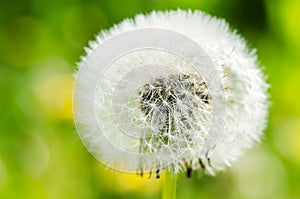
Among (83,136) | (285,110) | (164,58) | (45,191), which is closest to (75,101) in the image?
(83,136)

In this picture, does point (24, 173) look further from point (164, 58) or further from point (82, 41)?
point (164, 58)

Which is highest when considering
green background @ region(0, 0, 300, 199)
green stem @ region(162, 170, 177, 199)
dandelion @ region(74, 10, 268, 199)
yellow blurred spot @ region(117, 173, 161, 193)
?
green background @ region(0, 0, 300, 199)

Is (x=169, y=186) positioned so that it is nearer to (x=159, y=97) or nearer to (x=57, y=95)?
(x=159, y=97)

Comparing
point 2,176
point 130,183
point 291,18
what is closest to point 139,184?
point 130,183

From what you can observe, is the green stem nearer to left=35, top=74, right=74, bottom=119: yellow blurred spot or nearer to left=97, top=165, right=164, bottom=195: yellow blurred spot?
left=97, top=165, right=164, bottom=195: yellow blurred spot

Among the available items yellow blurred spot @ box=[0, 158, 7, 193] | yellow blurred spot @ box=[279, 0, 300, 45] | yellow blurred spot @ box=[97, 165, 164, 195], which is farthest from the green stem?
yellow blurred spot @ box=[279, 0, 300, 45]

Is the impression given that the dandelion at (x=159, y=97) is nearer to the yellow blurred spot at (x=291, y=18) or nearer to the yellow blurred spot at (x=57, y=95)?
the yellow blurred spot at (x=57, y=95)
